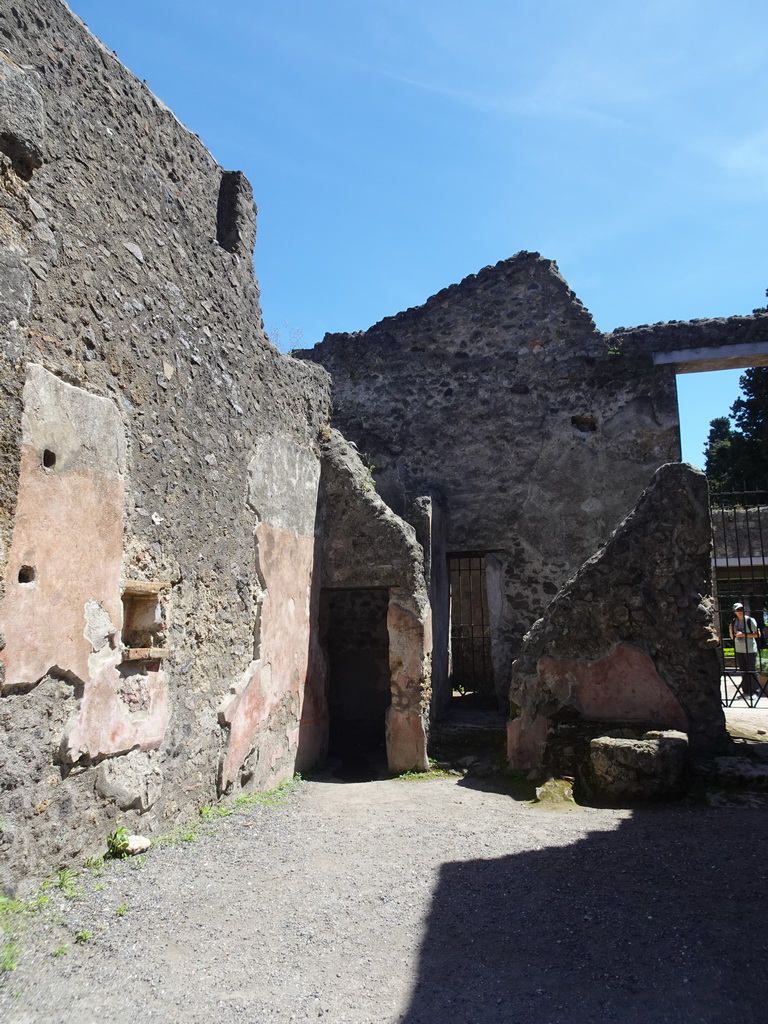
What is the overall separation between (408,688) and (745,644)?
5.61m

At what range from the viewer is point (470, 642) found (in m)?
10.6

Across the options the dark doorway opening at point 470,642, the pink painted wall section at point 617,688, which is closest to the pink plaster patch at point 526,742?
the pink painted wall section at point 617,688

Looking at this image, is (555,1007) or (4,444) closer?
(555,1007)

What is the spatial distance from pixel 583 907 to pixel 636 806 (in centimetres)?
177

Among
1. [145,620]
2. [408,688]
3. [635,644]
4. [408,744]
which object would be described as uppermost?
[145,620]

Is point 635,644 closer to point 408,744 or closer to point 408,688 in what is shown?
point 408,688

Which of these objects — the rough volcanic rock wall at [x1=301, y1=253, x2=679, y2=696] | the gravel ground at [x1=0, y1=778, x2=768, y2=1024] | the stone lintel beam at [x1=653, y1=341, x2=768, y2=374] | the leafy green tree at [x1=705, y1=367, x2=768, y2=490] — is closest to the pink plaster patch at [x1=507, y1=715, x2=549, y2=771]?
the gravel ground at [x1=0, y1=778, x2=768, y2=1024]

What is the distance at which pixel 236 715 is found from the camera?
4.73m

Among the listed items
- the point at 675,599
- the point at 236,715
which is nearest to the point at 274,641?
the point at 236,715

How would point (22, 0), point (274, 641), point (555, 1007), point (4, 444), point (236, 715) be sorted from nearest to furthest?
1. point (555, 1007)
2. point (4, 444)
3. point (22, 0)
4. point (236, 715)
5. point (274, 641)

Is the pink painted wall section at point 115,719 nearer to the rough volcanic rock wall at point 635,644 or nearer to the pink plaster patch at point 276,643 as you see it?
the pink plaster patch at point 276,643

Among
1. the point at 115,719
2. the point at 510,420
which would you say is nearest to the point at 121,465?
the point at 115,719

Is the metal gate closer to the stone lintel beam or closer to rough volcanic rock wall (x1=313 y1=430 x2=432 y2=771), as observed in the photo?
the stone lintel beam

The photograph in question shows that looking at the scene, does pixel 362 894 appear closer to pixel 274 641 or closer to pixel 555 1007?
pixel 555 1007
